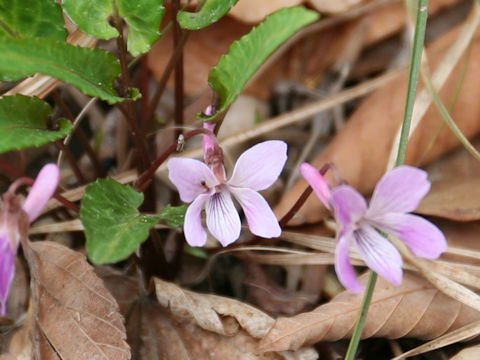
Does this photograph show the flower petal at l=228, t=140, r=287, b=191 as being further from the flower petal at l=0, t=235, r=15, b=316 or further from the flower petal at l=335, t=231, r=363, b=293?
the flower petal at l=0, t=235, r=15, b=316

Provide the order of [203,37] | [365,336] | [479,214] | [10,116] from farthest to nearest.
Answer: [203,37] < [479,214] < [365,336] < [10,116]

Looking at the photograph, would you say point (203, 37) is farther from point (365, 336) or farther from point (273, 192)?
point (365, 336)

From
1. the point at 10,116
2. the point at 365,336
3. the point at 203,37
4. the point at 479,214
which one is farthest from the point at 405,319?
the point at 203,37

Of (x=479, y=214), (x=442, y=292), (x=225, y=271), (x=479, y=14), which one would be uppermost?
(x=479, y=14)

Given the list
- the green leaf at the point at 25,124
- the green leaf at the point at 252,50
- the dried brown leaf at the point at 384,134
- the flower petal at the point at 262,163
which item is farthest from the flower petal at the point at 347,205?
the dried brown leaf at the point at 384,134

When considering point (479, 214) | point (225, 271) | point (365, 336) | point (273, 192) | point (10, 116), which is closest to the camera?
point (10, 116)

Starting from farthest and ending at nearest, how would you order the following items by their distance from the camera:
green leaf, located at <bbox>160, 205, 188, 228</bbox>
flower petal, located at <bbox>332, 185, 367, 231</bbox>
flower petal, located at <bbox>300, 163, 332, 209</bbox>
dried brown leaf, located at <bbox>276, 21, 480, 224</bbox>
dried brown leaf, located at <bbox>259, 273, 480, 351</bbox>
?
dried brown leaf, located at <bbox>276, 21, 480, 224</bbox>, dried brown leaf, located at <bbox>259, 273, 480, 351</bbox>, green leaf, located at <bbox>160, 205, 188, 228</bbox>, flower petal, located at <bbox>300, 163, 332, 209</bbox>, flower petal, located at <bbox>332, 185, 367, 231</bbox>

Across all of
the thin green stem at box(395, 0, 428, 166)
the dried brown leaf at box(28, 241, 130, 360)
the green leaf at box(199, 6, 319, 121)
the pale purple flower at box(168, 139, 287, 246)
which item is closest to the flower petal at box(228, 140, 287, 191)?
the pale purple flower at box(168, 139, 287, 246)
